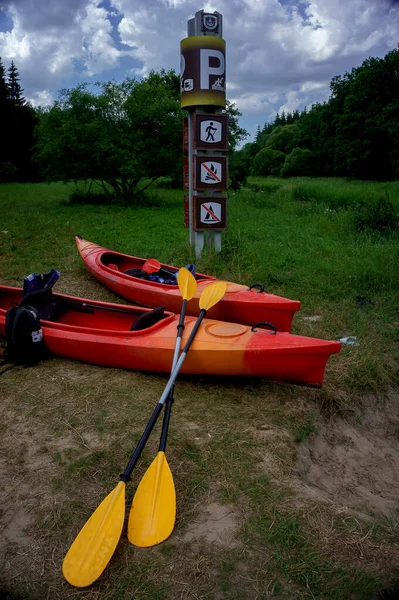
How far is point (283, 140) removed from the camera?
127 ft

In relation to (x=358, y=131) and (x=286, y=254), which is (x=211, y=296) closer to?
(x=286, y=254)

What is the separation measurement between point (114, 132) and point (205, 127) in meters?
7.31

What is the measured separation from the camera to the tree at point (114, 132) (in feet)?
40.8

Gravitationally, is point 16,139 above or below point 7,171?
above

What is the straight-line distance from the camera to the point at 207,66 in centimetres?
605

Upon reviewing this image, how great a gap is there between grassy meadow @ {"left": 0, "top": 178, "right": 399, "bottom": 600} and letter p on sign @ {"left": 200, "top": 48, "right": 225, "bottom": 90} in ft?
8.74

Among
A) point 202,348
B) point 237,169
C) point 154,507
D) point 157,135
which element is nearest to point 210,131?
point 202,348

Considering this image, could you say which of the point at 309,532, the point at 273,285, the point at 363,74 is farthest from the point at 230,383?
the point at 363,74

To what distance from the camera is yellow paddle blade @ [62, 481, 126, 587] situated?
1954 millimetres

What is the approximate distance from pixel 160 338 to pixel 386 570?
220 centimetres

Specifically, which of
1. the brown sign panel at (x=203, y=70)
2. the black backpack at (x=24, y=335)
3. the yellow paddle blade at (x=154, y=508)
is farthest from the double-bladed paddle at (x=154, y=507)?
the brown sign panel at (x=203, y=70)

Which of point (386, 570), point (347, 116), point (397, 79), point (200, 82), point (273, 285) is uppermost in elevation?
point (397, 79)

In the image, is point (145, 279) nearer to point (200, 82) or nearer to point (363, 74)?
point (200, 82)

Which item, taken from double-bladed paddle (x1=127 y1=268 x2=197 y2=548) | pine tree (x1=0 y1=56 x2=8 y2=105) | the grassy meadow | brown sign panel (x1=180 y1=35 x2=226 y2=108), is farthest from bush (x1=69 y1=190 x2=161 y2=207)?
pine tree (x1=0 y1=56 x2=8 y2=105)
